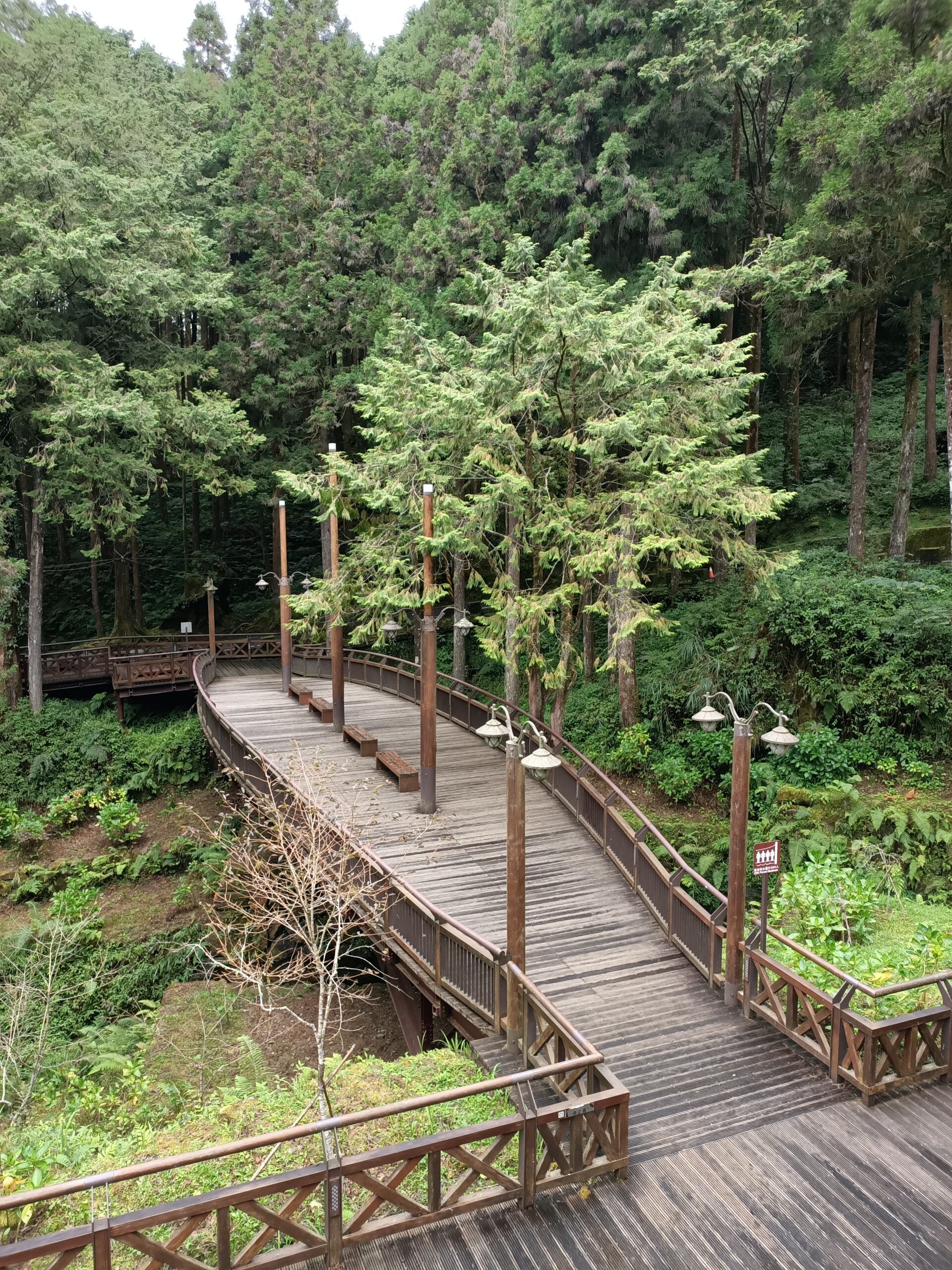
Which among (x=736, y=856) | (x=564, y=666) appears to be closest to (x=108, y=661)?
(x=564, y=666)

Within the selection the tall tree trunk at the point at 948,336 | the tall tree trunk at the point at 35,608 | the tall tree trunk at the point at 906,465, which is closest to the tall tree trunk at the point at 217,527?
the tall tree trunk at the point at 35,608

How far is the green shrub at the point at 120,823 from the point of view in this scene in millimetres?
20188

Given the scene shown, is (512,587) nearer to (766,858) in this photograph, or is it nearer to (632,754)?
(632,754)

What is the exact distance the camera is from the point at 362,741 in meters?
16.4

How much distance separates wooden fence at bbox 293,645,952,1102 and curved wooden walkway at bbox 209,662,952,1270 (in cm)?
18

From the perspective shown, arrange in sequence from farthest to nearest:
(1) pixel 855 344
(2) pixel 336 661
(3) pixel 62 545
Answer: (3) pixel 62 545, (1) pixel 855 344, (2) pixel 336 661

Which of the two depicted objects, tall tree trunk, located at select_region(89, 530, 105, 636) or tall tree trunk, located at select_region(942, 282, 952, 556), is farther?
tall tree trunk, located at select_region(89, 530, 105, 636)

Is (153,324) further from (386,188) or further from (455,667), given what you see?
(455,667)

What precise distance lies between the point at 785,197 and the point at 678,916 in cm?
1832

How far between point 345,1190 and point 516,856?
323cm

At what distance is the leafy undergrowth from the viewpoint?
6.67m

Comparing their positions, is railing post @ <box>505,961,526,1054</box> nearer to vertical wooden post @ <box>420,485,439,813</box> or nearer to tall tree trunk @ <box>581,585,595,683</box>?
vertical wooden post @ <box>420,485,439,813</box>

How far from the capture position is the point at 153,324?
99.5ft

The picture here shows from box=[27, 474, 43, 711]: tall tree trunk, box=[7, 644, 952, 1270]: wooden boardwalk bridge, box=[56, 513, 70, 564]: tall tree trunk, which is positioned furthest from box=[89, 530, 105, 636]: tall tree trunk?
box=[7, 644, 952, 1270]: wooden boardwalk bridge
